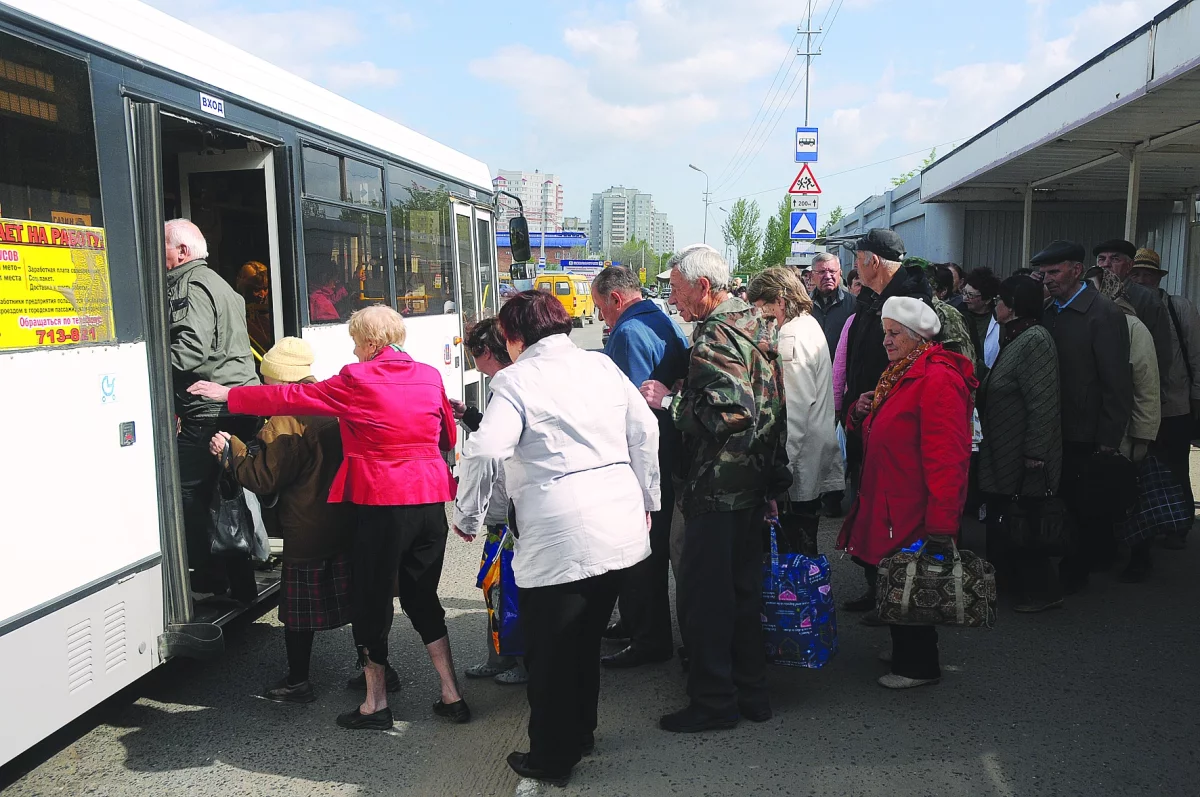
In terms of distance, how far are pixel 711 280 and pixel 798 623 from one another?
1.57 metres

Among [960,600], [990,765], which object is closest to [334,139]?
[960,600]

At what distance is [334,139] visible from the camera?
5.89 metres

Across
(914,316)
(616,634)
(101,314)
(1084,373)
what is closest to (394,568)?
(101,314)

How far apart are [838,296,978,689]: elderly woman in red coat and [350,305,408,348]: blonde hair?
2.22 m

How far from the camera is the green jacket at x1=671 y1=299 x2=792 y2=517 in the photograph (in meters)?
3.76

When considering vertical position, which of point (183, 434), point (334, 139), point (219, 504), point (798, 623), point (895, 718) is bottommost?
point (895, 718)

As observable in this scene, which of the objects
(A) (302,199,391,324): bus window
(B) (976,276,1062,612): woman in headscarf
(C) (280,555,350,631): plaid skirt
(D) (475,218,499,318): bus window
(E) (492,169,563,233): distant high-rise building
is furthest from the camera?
(E) (492,169,563,233): distant high-rise building

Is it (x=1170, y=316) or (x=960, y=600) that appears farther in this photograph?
(x=1170, y=316)

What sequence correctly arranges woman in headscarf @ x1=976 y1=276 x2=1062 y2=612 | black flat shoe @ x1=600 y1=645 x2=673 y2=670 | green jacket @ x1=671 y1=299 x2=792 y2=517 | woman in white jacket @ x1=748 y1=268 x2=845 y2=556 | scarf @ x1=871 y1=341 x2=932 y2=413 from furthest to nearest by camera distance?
woman in headscarf @ x1=976 y1=276 x2=1062 y2=612, woman in white jacket @ x1=748 y1=268 x2=845 y2=556, black flat shoe @ x1=600 y1=645 x2=673 y2=670, scarf @ x1=871 y1=341 x2=932 y2=413, green jacket @ x1=671 y1=299 x2=792 y2=517

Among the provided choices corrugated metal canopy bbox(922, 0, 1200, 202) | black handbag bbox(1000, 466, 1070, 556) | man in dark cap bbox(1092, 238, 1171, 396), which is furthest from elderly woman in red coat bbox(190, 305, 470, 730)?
corrugated metal canopy bbox(922, 0, 1200, 202)

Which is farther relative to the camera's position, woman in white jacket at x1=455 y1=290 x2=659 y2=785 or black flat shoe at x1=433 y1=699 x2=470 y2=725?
black flat shoe at x1=433 y1=699 x2=470 y2=725

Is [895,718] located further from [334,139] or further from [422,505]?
[334,139]

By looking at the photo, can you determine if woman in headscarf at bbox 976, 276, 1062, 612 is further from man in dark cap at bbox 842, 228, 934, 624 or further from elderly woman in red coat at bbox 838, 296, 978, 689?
elderly woman in red coat at bbox 838, 296, 978, 689

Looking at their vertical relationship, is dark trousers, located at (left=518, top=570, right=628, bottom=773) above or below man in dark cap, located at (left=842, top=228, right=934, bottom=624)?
below
